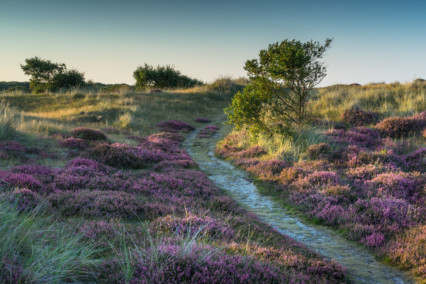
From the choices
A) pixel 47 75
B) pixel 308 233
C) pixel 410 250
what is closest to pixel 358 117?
pixel 308 233

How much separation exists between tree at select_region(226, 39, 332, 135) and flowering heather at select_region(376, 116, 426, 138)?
4055 millimetres

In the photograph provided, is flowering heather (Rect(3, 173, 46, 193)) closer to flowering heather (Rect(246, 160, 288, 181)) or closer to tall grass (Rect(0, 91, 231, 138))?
flowering heather (Rect(246, 160, 288, 181))

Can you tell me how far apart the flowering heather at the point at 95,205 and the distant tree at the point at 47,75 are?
42.5 metres

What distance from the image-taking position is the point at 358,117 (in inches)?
666

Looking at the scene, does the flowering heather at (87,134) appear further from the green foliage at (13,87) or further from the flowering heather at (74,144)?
the green foliage at (13,87)

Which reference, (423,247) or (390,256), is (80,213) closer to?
(390,256)

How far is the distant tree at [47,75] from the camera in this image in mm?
43406

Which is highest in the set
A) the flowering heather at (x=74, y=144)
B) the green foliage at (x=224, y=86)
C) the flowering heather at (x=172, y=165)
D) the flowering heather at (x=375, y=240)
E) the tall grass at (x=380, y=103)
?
the green foliage at (x=224, y=86)

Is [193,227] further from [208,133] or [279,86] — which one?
[208,133]

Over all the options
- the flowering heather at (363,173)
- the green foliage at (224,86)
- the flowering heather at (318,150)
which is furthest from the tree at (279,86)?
the green foliage at (224,86)

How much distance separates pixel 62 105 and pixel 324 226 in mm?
28808

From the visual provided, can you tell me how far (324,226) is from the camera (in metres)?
6.66

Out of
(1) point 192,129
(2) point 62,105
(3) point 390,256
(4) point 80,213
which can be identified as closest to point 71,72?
(2) point 62,105

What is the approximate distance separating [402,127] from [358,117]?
3.02 m
